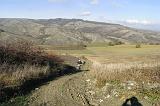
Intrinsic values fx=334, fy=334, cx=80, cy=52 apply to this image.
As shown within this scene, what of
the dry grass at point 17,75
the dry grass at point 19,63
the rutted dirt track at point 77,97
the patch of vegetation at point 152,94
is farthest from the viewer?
the dry grass at point 19,63

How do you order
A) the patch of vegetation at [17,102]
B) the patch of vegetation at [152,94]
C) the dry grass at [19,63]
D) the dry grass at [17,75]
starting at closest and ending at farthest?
the patch of vegetation at [17,102] < the patch of vegetation at [152,94] < the dry grass at [17,75] < the dry grass at [19,63]

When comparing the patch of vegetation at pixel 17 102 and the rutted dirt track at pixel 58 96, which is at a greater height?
the patch of vegetation at pixel 17 102

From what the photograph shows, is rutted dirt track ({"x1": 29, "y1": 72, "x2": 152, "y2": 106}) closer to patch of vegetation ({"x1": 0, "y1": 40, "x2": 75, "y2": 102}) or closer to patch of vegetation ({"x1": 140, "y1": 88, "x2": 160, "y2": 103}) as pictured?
patch of vegetation ({"x1": 140, "y1": 88, "x2": 160, "y2": 103})

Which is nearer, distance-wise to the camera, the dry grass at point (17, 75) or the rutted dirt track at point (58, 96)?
the rutted dirt track at point (58, 96)

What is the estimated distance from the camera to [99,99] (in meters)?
21.0

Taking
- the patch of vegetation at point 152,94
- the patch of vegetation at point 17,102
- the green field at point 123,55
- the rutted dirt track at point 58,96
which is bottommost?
the green field at point 123,55

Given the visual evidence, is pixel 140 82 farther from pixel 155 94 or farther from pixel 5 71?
pixel 5 71

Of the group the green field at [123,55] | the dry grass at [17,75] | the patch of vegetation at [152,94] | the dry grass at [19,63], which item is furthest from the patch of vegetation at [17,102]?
the green field at [123,55]

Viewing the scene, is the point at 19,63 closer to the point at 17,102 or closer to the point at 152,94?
the point at 17,102

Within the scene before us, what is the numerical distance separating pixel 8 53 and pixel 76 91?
8897 millimetres

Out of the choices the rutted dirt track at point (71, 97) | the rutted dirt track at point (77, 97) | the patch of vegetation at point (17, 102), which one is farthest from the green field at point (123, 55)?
the patch of vegetation at point (17, 102)

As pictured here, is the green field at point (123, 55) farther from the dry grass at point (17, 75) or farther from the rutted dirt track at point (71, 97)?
the rutted dirt track at point (71, 97)

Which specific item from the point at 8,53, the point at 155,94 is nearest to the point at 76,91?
the point at 155,94

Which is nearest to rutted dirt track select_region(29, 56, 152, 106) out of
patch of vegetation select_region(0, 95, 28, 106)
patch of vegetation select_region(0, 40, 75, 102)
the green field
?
patch of vegetation select_region(0, 95, 28, 106)
